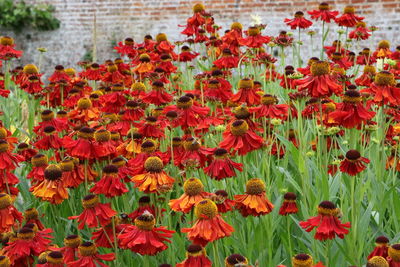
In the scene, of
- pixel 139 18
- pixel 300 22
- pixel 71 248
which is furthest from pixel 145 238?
pixel 139 18

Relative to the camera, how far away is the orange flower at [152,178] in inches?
59.7

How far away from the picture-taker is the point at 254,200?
1386 mm

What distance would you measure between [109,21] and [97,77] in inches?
181

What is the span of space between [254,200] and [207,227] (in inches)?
8.9

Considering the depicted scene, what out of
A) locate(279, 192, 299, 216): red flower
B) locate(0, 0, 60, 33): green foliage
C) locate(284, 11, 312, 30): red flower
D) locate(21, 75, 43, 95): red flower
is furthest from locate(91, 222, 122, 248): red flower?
locate(0, 0, 60, 33): green foliage

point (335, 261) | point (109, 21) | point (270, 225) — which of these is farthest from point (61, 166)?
point (109, 21)

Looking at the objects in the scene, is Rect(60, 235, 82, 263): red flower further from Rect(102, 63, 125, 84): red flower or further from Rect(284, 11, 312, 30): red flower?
Rect(284, 11, 312, 30): red flower

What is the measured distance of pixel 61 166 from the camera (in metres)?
1.76

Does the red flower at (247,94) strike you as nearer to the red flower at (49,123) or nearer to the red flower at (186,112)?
the red flower at (186,112)

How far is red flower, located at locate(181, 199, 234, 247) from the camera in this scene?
1.18 meters

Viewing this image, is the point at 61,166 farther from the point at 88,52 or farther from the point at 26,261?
the point at 88,52

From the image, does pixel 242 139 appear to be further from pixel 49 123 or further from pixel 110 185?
pixel 49 123

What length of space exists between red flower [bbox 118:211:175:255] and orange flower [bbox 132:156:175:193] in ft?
0.65

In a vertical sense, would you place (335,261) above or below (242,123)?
below
